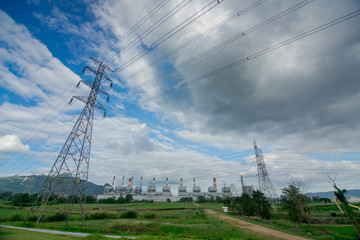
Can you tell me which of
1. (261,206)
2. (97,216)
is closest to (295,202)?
(261,206)

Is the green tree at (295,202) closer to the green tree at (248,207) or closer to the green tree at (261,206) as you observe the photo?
the green tree at (261,206)

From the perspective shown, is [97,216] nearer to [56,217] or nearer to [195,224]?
[56,217]

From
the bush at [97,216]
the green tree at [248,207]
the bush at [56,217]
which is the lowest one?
the bush at [97,216]

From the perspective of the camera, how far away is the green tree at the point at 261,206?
123 ft

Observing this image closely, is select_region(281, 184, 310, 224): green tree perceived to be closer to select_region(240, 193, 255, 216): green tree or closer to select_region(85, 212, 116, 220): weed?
select_region(240, 193, 255, 216): green tree

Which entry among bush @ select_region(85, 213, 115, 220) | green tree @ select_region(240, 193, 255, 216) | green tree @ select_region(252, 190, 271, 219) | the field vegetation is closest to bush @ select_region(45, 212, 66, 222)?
the field vegetation

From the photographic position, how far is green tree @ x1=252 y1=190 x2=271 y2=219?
37.5 meters

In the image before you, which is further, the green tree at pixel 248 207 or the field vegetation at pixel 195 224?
the green tree at pixel 248 207

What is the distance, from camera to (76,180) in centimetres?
2420

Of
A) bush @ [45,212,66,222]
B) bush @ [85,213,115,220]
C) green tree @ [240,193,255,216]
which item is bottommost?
bush @ [85,213,115,220]

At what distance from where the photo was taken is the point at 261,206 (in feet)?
125

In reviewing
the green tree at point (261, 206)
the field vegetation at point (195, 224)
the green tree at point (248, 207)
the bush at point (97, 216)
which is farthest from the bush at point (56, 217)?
the green tree at point (261, 206)

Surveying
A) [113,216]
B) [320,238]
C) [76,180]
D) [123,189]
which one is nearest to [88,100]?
[76,180]

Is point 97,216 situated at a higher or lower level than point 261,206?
lower
